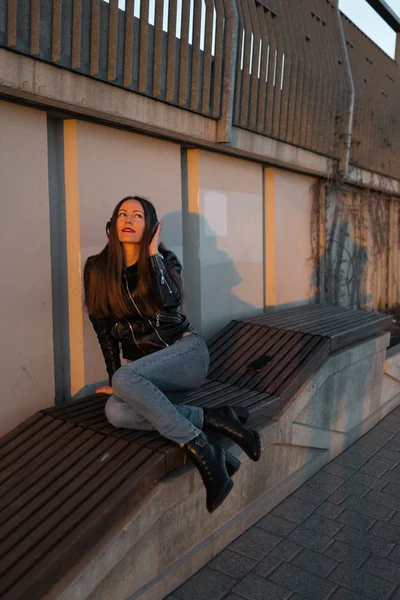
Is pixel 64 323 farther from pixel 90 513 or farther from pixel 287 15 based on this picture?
pixel 287 15

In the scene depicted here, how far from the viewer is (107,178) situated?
4145mm

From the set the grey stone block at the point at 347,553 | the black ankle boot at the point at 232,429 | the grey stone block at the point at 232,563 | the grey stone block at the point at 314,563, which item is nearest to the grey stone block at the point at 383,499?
the grey stone block at the point at 347,553

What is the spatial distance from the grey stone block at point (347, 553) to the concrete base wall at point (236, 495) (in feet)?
1.88

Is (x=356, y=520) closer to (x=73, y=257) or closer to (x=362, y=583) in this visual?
(x=362, y=583)

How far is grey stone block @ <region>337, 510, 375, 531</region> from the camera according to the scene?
3830 millimetres

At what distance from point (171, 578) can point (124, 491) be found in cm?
72

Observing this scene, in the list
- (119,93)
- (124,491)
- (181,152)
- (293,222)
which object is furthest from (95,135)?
(293,222)

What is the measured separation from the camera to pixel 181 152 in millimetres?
5051

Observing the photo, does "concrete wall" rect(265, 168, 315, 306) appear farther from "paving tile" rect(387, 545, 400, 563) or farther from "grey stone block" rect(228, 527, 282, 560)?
"paving tile" rect(387, 545, 400, 563)

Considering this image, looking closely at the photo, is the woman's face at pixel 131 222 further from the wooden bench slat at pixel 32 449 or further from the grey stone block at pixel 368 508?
the grey stone block at pixel 368 508

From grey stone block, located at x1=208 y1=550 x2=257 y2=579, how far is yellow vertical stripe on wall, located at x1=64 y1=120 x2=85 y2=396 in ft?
5.13

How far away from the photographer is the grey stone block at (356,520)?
3830 mm

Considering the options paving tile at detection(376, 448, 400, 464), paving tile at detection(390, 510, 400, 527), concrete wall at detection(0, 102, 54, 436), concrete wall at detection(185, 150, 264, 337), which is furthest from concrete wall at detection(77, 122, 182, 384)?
paving tile at detection(376, 448, 400, 464)

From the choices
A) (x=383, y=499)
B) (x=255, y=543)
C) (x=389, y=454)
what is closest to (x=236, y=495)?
(x=255, y=543)
